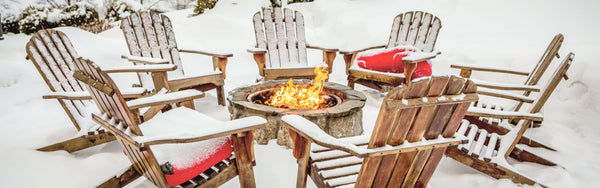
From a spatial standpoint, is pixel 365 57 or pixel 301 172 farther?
pixel 365 57

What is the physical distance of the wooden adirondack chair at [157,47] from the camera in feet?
9.56

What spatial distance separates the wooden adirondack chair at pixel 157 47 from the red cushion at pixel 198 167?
1.53 m

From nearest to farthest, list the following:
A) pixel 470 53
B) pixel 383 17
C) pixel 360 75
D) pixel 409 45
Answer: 1. pixel 360 75
2. pixel 409 45
3. pixel 470 53
4. pixel 383 17

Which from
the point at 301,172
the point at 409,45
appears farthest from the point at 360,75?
the point at 301,172

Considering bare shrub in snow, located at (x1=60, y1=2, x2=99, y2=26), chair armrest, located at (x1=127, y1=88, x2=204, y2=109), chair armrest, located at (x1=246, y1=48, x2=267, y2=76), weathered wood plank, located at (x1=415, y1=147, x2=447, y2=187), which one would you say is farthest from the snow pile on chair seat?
bare shrub in snow, located at (x1=60, y1=2, x2=99, y2=26)

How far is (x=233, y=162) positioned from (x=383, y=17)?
16.4 feet

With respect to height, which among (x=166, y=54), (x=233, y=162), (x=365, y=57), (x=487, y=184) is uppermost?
(x=166, y=54)

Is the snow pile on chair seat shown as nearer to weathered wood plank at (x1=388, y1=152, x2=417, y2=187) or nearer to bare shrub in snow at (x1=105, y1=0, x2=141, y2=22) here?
weathered wood plank at (x1=388, y1=152, x2=417, y2=187)

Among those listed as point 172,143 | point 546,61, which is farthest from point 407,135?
point 546,61

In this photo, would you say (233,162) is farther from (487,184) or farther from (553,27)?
(553,27)

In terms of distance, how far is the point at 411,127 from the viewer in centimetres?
110

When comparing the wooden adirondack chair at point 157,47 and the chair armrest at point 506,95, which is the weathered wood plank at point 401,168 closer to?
the chair armrest at point 506,95

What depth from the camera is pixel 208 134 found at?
48.7 inches

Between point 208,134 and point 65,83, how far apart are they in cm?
170
